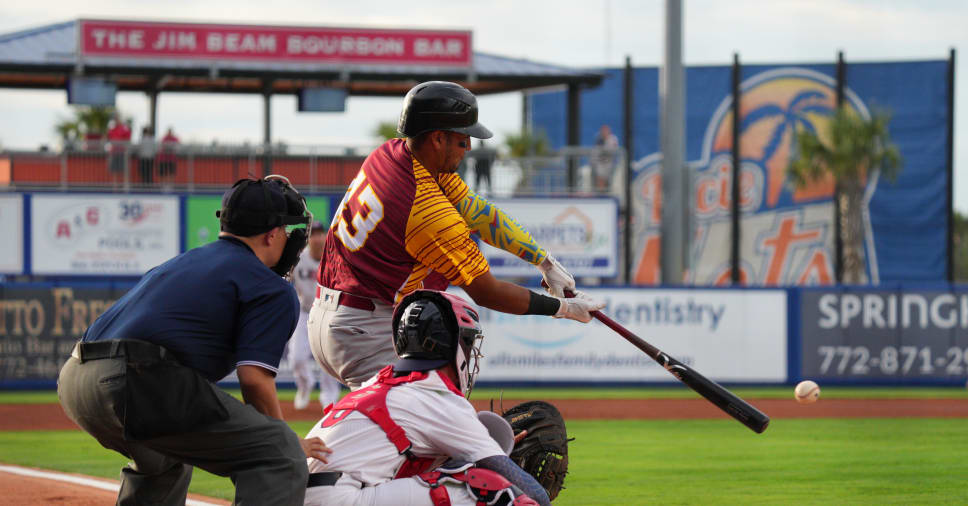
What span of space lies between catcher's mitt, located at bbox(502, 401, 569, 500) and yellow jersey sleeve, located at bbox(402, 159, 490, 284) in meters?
1.04

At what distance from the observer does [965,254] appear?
74.1 meters

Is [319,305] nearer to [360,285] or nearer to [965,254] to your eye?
[360,285]

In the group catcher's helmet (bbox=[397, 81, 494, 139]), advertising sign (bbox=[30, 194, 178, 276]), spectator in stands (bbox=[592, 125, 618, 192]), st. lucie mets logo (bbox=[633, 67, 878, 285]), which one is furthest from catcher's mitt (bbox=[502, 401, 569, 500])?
st. lucie mets logo (bbox=[633, 67, 878, 285])

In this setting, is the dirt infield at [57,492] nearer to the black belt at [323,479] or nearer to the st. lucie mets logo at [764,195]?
the black belt at [323,479]

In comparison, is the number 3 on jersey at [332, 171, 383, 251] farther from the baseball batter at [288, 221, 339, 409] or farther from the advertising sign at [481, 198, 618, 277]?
the advertising sign at [481, 198, 618, 277]

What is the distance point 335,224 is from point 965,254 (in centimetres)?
7413

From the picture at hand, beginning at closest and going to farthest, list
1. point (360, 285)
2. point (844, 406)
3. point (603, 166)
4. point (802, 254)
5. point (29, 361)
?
point (360, 285) < point (844, 406) < point (29, 361) < point (603, 166) < point (802, 254)

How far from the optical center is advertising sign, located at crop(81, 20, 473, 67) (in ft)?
101

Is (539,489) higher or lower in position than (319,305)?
lower

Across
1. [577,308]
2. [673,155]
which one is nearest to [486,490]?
[577,308]

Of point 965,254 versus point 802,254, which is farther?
point 965,254

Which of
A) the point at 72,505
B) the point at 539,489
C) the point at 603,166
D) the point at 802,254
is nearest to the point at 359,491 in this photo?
the point at 539,489

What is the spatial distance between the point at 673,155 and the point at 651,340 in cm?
602

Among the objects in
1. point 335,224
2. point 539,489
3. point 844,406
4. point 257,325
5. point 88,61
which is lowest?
point 844,406
